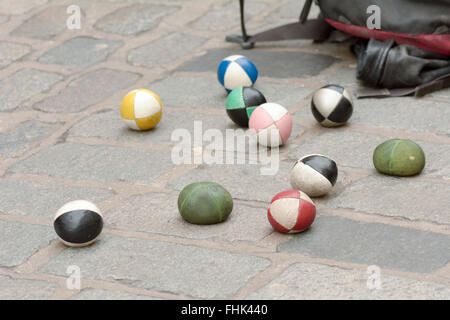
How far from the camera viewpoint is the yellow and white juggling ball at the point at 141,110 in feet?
13.8

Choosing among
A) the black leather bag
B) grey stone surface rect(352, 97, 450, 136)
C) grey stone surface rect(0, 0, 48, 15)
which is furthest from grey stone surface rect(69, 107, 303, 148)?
grey stone surface rect(0, 0, 48, 15)

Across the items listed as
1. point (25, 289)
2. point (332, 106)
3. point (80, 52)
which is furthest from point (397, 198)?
point (80, 52)

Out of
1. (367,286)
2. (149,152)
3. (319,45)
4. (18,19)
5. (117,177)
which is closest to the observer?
(367,286)

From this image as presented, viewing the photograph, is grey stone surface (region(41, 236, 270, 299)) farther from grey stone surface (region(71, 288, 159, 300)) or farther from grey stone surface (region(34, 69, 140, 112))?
grey stone surface (region(34, 69, 140, 112))

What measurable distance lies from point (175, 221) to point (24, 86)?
2175 mm

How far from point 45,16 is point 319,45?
233 cm

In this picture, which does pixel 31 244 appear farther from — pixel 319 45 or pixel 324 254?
pixel 319 45

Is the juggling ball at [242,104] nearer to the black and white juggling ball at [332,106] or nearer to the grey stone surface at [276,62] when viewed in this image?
the black and white juggling ball at [332,106]

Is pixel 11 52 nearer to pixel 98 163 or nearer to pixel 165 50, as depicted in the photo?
pixel 165 50

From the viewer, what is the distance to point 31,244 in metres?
3.20

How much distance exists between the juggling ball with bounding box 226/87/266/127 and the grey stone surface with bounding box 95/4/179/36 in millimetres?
1972

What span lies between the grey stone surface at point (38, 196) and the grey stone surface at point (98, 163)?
0.44 feet

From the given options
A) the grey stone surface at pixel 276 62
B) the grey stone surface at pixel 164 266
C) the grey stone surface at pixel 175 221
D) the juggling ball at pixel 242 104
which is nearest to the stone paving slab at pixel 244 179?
the grey stone surface at pixel 175 221

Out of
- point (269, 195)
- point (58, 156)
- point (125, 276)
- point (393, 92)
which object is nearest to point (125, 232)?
point (125, 276)
